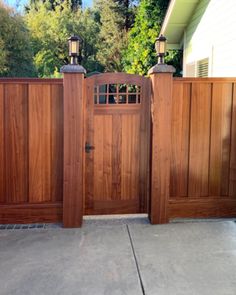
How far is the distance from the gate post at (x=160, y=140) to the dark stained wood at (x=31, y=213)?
46.8 inches

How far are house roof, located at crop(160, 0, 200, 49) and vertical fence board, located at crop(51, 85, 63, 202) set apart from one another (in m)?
3.85

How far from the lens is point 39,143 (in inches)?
170

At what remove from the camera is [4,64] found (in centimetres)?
1446

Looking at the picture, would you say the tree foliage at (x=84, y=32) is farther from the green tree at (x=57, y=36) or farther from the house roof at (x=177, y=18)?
the house roof at (x=177, y=18)

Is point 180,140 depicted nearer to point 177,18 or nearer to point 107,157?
point 107,157

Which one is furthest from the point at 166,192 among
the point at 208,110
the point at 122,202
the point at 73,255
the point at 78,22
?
the point at 78,22

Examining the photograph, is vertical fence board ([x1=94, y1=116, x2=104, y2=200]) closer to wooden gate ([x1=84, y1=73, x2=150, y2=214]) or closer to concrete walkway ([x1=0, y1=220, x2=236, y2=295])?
wooden gate ([x1=84, y1=73, x2=150, y2=214])

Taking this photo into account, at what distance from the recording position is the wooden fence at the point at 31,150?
4230 millimetres

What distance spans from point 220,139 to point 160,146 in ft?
2.68

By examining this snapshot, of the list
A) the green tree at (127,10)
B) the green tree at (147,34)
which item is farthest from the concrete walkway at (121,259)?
the green tree at (127,10)

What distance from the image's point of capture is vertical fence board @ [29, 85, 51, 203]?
425 cm

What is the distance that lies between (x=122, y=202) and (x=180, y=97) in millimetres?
1521

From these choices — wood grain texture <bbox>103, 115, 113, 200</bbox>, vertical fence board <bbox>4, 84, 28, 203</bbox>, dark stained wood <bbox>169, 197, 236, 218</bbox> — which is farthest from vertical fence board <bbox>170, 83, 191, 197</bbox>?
vertical fence board <bbox>4, 84, 28, 203</bbox>

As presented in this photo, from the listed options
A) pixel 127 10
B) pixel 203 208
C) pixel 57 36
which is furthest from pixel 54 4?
pixel 203 208
